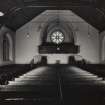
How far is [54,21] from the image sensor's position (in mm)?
34812

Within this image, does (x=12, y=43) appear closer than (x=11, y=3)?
No

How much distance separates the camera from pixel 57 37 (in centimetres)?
3506

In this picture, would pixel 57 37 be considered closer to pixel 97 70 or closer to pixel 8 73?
pixel 97 70

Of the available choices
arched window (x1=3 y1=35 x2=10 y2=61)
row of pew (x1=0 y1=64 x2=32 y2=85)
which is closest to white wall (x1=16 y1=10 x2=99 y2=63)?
arched window (x1=3 y1=35 x2=10 y2=61)

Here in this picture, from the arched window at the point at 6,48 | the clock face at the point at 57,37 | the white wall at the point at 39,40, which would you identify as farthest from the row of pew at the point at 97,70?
the arched window at the point at 6,48

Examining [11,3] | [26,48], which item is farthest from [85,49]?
[11,3]

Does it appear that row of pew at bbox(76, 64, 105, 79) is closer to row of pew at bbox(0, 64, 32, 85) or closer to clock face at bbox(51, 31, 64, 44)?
row of pew at bbox(0, 64, 32, 85)

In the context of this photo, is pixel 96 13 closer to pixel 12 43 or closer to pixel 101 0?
pixel 101 0

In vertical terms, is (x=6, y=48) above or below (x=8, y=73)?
above

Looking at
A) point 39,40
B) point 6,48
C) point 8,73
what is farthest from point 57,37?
point 8,73

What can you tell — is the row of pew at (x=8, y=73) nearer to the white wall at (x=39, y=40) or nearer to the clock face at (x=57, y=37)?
the white wall at (x=39, y=40)

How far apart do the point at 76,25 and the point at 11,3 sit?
1430 centimetres

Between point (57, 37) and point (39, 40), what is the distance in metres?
2.00

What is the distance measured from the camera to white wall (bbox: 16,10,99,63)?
3450 cm
